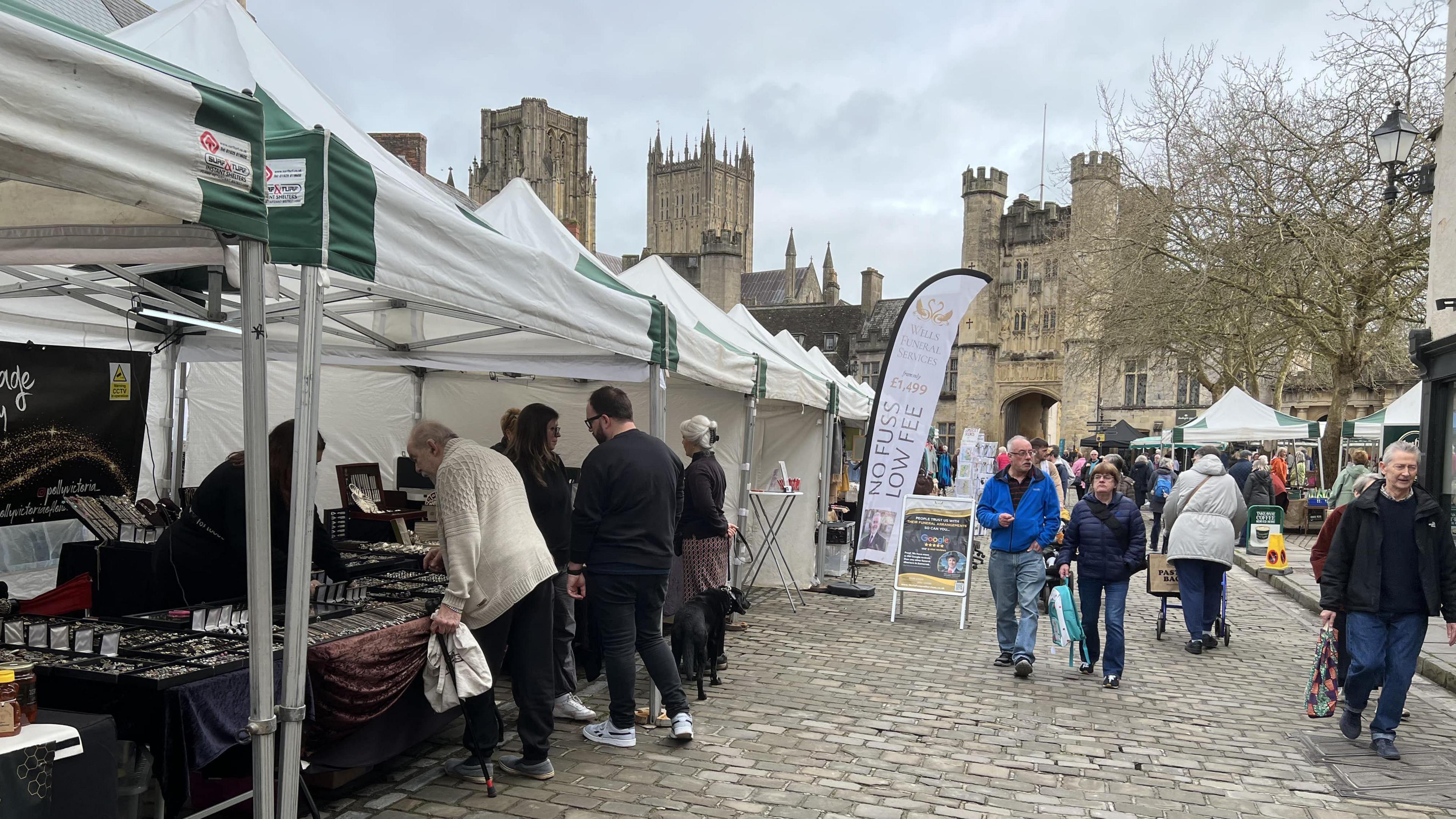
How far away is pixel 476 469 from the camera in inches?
165

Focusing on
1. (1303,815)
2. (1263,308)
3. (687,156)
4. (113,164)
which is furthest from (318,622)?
(687,156)

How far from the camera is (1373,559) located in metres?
5.54

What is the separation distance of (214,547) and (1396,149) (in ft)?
39.7

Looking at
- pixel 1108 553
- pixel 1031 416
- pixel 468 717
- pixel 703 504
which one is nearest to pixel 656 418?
pixel 703 504

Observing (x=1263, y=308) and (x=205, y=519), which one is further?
(x=1263, y=308)

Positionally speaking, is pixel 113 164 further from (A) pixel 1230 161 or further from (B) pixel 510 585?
(A) pixel 1230 161

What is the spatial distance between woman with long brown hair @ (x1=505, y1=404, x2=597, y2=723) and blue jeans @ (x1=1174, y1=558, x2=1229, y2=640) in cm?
551

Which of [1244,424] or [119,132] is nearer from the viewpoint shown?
[119,132]

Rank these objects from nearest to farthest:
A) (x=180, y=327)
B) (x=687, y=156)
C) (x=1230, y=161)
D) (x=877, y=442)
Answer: (x=180, y=327) → (x=877, y=442) → (x=1230, y=161) → (x=687, y=156)

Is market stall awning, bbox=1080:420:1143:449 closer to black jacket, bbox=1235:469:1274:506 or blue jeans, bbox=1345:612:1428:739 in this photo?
black jacket, bbox=1235:469:1274:506

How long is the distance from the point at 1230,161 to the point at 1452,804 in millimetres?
16797

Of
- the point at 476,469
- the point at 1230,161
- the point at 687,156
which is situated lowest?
the point at 476,469

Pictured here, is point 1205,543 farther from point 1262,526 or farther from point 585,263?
point 1262,526

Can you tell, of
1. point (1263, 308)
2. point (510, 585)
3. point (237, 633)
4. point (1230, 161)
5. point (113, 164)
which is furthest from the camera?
point (1263, 308)
